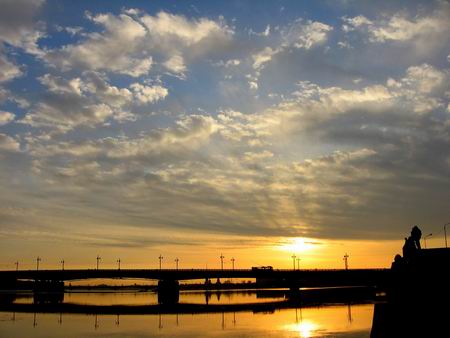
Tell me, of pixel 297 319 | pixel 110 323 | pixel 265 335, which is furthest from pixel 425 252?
pixel 110 323

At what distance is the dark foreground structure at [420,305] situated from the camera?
3925 centimetres

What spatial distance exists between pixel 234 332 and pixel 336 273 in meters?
134

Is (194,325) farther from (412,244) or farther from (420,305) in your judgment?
(420,305)

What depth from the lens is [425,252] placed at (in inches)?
2046

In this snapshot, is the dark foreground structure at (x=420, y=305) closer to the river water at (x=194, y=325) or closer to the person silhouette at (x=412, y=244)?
the person silhouette at (x=412, y=244)

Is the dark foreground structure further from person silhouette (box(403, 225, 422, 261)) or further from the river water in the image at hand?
the river water

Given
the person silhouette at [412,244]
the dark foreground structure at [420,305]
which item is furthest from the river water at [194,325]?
the dark foreground structure at [420,305]

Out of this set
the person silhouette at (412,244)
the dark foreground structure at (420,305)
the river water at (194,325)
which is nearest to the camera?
the dark foreground structure at (420,305)

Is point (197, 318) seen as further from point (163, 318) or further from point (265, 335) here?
point (265, 335)

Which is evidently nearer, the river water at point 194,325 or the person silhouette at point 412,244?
the person silhouette at point 412,244

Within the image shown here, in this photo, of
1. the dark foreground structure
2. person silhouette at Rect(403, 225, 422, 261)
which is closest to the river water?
person silhouette at Rect(403, 225, 422, 261)

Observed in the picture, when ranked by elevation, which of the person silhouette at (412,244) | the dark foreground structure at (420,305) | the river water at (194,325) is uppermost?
the person silhouette at (412,244)

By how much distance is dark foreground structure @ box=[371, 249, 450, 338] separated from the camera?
39.2m

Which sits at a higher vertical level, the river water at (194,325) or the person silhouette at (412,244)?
the person silhouette at (412,244)
